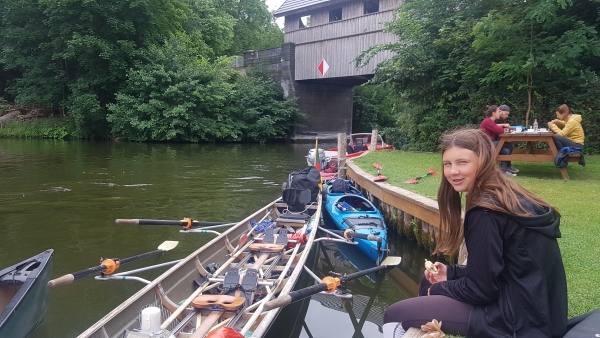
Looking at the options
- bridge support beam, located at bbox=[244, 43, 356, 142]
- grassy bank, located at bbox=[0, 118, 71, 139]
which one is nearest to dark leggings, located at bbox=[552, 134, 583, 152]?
bridge support beam, located at bbox=[244, 43, 356, 142]

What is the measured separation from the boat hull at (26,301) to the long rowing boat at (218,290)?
107 centimetres

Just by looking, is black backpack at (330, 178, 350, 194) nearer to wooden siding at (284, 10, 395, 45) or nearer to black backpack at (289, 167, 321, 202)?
black backpack at (289, 167, 321, 202)

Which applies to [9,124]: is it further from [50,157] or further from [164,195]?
[164,195]

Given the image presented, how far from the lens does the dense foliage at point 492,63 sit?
35.8ft

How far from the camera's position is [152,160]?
19859 millimetres

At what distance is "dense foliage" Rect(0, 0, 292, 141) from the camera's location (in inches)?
Answer: 1131

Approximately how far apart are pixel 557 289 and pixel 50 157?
2198 centimetres

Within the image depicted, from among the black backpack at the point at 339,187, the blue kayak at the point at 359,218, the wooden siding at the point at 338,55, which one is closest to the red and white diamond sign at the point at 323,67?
the wooden siding at the point at 338,55

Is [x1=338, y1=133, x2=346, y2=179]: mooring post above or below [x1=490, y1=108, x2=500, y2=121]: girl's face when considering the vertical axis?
below

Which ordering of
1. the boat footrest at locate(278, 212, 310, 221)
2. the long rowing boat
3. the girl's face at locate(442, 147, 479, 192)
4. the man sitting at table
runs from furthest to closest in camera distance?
the man sitting at table, the boat footrest at locate(278, 212, 310, 221), the long rowing boat, the girl's face at locate(442, 147, 479, 192)

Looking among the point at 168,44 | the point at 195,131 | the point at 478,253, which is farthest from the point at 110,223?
the point at 168,44

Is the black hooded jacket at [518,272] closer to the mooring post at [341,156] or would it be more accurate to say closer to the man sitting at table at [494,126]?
the man sitting at table at [494,126]

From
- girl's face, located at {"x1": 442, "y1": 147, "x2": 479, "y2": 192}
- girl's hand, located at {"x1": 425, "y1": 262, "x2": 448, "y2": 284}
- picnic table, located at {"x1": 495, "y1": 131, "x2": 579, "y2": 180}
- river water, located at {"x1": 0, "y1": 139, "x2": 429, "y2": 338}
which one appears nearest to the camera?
girl's face, located at {"x1": 442, "y1": 147, "x2": 479, "y2": 192}

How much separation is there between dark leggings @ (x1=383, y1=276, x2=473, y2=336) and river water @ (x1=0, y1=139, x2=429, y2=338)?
2.92m
